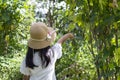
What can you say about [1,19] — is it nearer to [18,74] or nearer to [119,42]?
[18,74]

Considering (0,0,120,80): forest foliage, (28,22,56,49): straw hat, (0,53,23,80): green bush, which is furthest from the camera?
(0,53,23,80): green bush

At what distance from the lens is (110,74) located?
2.07 metres

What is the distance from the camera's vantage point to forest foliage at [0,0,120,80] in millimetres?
2064

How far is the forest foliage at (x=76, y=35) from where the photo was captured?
6.77 ft

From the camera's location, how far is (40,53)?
99.0 inches

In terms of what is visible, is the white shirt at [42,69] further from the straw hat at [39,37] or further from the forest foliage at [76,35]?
the forest foliage at [76,35]

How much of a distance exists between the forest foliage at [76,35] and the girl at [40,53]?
7.1 inches

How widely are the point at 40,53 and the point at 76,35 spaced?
29 centimetres

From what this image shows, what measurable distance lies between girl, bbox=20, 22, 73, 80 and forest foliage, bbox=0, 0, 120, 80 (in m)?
0.18

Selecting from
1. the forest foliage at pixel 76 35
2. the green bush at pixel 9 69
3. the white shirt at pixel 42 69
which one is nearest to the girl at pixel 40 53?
the white shirt at pixel 42 69

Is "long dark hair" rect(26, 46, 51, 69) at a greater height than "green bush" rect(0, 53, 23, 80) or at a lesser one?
greater

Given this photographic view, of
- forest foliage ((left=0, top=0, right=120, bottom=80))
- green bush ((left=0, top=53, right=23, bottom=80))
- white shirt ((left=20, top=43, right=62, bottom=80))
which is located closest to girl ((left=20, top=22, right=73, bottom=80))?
white shirt ((left=20, top=43, right=62, bottom=80))

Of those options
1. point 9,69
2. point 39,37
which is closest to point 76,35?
point 39,37

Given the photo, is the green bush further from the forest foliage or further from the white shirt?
the white shirt
